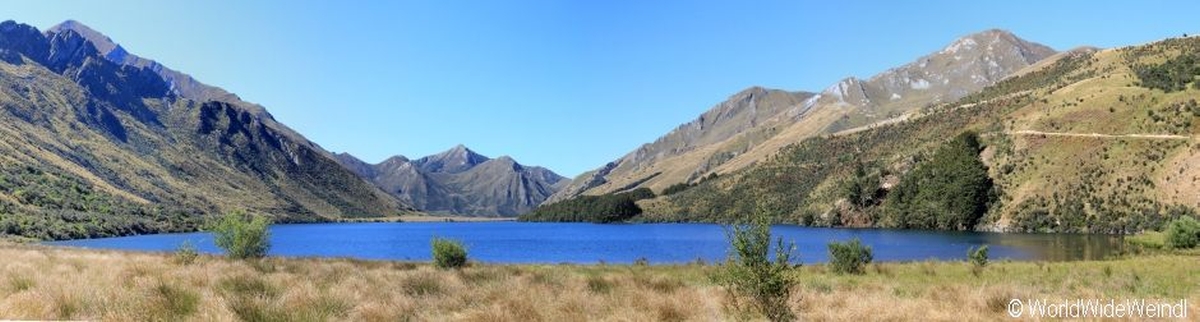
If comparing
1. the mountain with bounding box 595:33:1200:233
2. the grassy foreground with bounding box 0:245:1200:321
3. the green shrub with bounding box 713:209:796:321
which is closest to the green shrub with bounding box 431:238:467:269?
the grassy foreground with bounding box 0:245:1200:321

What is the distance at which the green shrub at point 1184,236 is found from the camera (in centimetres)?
4831

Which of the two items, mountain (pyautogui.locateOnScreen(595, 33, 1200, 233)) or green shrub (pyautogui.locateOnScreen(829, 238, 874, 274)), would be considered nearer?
green shrub (pyautogui.locateOnScreen(829, 238, 874, 274))

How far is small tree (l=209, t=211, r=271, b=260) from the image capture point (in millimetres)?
39406

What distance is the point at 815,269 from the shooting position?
3600cm

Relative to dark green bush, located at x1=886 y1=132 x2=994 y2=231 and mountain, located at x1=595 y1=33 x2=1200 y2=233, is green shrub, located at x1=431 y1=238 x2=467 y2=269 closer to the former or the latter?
mountain, located at x1=595 y1=33 x2=1200 y2=233

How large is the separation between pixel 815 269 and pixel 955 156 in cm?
11734

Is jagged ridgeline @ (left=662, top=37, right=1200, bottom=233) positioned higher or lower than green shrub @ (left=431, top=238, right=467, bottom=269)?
higher

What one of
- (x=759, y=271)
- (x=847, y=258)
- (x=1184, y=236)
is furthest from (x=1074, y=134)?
(x=759, y=271)

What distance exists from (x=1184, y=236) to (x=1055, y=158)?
75244mm

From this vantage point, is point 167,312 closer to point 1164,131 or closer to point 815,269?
point 815,269

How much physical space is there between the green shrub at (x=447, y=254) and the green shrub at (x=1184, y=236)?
1913 inches

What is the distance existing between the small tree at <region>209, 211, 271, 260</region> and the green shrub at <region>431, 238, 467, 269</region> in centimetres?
1118

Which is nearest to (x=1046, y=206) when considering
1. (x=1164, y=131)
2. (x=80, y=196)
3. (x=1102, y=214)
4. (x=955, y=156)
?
(x=1102, y=214)

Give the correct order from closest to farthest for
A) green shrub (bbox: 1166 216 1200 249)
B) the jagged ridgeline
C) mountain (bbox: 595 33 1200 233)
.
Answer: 1. green shrub (bbox: 1166 216 1200 249)
2. the jagged ridgeline
3. mountain (bbox: 595 33 1200 233)
